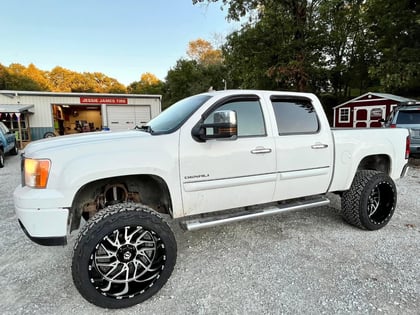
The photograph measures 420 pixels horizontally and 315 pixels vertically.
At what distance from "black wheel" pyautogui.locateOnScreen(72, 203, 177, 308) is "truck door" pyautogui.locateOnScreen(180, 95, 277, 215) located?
432mm

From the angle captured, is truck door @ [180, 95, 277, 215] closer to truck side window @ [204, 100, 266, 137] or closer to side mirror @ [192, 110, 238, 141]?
truck side window @ [204, 100, 266, 137]

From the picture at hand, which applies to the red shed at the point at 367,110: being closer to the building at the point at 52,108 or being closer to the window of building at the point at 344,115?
the window of building at the point at 344,115

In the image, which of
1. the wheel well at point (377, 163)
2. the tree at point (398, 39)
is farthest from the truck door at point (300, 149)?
the tree at point (398, 39)

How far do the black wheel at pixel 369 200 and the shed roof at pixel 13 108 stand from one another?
18137 mm

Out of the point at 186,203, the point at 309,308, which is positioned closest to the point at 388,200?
the point at 309,308

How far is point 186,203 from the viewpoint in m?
2.41

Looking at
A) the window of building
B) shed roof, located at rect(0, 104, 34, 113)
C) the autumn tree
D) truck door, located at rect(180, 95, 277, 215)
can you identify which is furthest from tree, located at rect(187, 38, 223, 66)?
truck door, located at rect(180, 95, 277, 215)

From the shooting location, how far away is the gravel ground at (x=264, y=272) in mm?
2074

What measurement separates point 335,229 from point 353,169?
0.91 m

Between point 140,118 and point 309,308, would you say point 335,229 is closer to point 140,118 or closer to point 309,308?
point 309,308

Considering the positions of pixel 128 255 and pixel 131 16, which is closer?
pixel 128 255

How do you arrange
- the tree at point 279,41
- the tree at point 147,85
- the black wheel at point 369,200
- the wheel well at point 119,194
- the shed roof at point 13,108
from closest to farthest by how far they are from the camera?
the wheel well at point 119,194
the black wheel at point 369,200
the tree at point 279,41
the shed roof at point 13,108
the tree at point 147,85

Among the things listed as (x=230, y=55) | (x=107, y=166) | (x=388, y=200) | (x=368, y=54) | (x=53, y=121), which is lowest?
(x=388, y=200)

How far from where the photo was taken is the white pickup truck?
6.53 ft
